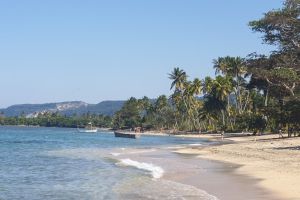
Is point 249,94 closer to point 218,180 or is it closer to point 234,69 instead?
point 234,69

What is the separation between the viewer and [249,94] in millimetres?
126750

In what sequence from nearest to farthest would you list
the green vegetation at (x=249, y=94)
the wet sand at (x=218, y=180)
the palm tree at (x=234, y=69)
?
the wet sand at (x=218, y=180)
the green vegetation at (x=249, y=94)
the palm tree at (x=234, y=69)

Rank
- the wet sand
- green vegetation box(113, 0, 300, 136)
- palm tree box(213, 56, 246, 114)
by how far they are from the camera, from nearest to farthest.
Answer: the wet sand < green vegetation box(113, 0, 300, 136) < palm tree box(213, 56, 246, 114)

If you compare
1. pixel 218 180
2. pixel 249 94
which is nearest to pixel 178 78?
pixel 249 94

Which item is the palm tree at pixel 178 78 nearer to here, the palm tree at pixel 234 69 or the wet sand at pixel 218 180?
the palm tree at pixel 234 69

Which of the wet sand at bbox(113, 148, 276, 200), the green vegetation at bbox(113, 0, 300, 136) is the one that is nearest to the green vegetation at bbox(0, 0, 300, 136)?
the green vegetation at bbox(113, 0, 300, 136)

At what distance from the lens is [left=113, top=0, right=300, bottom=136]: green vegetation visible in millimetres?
43625

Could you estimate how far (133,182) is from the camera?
23.4 m

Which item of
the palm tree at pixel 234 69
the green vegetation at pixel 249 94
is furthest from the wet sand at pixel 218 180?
the palm tree at pixel 234 69

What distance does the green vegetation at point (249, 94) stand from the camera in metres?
43.6

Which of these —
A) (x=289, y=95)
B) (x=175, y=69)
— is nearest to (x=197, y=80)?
(x=175, y=69)

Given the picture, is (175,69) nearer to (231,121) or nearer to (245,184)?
(231,121)

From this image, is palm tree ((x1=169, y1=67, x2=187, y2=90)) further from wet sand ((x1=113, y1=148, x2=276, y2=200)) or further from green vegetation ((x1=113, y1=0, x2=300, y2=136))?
wet sand ((x1=113, y1=148, x2=276, y2=200))

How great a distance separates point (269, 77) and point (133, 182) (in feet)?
74.7
